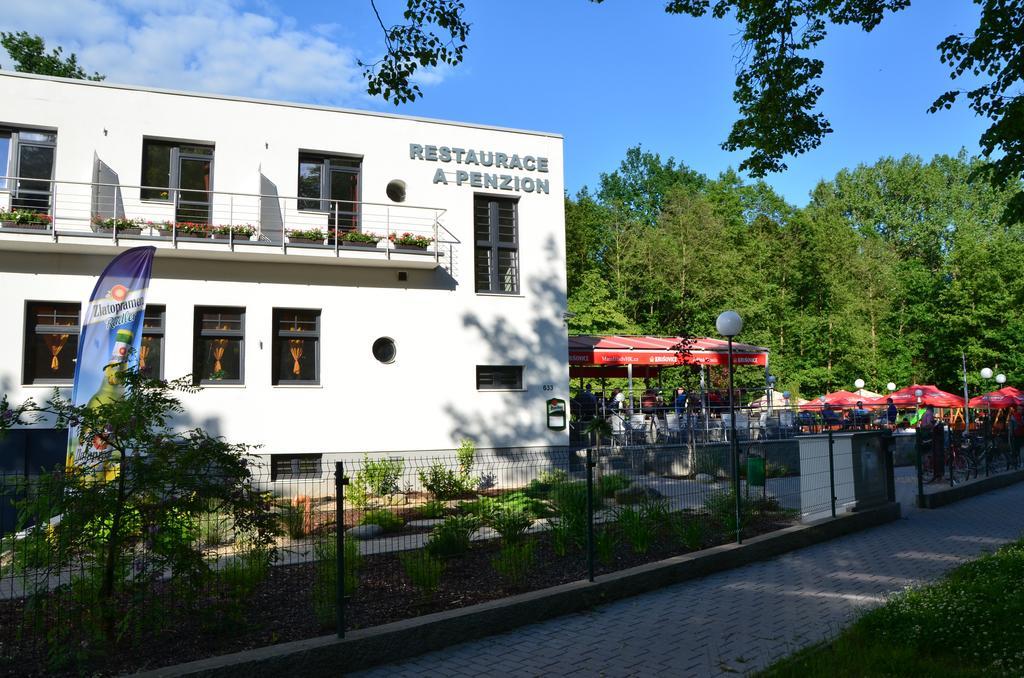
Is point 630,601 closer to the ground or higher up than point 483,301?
Answer: closer to the ground

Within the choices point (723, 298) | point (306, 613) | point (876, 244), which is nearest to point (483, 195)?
point (306, 613)

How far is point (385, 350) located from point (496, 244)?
3783 millimetres

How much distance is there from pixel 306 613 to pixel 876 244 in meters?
54.8

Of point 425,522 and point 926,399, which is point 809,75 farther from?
point 926,399

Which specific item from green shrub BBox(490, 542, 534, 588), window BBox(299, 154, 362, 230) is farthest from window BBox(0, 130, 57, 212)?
green shrub BBox(490, 542, 534, 588)

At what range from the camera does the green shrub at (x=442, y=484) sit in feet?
32.3

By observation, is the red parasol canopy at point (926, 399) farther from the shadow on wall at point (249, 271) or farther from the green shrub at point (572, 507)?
the green shrub at point (572, 507)

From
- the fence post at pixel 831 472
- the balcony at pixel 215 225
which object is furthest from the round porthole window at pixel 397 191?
the fence post at pixel 831 472

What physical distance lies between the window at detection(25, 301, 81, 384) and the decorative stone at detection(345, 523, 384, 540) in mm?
10367

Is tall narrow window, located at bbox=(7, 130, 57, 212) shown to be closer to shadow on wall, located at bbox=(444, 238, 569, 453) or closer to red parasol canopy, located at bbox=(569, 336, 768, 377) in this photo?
shadow on wall, located at bbox=(444, 238, 569, 453)

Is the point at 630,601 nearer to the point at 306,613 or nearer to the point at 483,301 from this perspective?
the point at 306,613

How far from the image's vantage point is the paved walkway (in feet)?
18.6

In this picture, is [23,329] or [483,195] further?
[483,195]

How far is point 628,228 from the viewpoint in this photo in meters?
43.7
